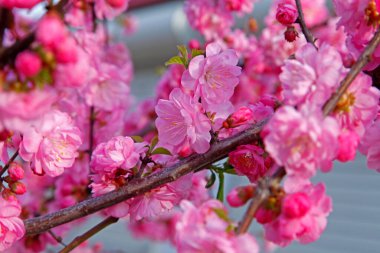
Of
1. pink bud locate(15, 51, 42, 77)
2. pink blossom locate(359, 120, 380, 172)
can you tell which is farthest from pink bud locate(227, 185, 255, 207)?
pink bud locate(15, 51, 42, 77)

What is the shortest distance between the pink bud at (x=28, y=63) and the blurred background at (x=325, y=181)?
91.8 inches

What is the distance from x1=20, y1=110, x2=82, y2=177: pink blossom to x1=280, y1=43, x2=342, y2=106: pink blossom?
0.46 meters

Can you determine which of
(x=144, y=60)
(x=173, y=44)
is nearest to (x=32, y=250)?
(x=173, y=44)

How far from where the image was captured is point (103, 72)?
1965 mm

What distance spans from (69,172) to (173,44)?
2405 millimetres

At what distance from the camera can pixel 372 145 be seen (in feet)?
3.26

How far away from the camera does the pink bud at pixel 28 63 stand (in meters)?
0.66

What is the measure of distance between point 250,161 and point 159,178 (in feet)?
0.56

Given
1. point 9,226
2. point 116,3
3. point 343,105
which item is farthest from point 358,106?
point 116,3

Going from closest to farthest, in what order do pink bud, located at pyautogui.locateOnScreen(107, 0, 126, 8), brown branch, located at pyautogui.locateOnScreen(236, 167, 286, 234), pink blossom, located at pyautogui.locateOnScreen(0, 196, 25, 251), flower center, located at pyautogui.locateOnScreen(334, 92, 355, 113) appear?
brown branch, located at pyautogui.locateOnScreen(236, 167, 286, 234) < flower center, located at pyautogui.locateOnScreen(334, 92, 355, 113) < pink blossom, located at pyautogui.locateOnScreen(0, 196, 25, 251) < pink bud, located at pyautogui.locateOnScreen(107, 0, 126, 8)

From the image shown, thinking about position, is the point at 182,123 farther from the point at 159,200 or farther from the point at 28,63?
the point at 28,63

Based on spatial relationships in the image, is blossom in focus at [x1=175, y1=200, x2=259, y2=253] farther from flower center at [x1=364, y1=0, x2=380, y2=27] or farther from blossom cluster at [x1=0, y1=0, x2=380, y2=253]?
flower center at [x1=364, y1=0, x2=380, y2=27]

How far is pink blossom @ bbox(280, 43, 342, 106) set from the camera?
0.84 metres

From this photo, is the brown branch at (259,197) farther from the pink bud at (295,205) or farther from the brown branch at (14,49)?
the brown branch at (14,49)
